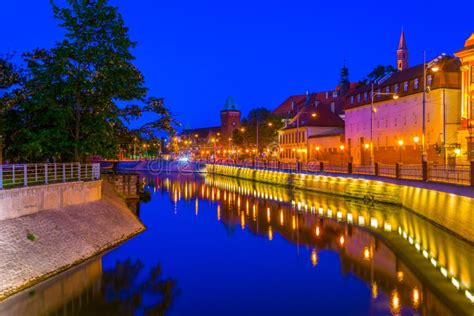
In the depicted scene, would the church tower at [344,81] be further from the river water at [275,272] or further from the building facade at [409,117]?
the river water at [275,272]

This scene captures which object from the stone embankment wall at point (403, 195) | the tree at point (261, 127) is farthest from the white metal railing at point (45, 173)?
the tree at point (261, 127)

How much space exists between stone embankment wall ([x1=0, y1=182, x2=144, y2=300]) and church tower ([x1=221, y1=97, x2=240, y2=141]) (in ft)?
520

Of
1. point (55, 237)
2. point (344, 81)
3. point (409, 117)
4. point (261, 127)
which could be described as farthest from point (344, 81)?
point (55, 237)

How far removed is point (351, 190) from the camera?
49.1 m

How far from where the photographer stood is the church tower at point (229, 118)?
189 metres

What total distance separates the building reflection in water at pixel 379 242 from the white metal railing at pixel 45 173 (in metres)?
11.5

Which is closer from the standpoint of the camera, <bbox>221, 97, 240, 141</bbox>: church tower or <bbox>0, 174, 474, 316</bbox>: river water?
<bbox>0, 174, 474, 316</bbox>: river water

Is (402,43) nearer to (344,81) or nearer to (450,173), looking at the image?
(344,81)

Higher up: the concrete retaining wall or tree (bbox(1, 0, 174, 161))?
tree (bbox(1, 0, 174, 161))

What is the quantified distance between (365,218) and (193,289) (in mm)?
20290

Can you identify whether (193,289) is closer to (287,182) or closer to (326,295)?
(326,295)

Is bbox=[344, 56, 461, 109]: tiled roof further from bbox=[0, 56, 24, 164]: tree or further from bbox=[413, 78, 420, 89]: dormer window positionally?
bbox=[0, 56, 24, 164]: tree

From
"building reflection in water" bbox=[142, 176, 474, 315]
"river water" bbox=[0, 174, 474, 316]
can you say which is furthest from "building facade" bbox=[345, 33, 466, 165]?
"river water" bbox=[0, 174, 474, 316]

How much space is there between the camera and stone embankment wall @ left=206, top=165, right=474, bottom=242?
25.6 meters
